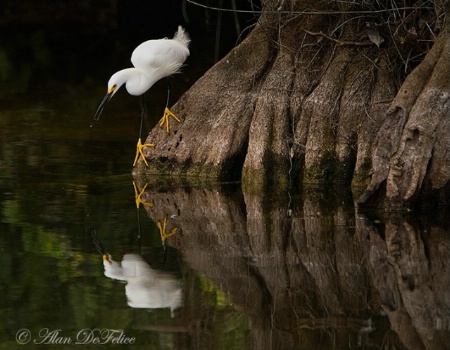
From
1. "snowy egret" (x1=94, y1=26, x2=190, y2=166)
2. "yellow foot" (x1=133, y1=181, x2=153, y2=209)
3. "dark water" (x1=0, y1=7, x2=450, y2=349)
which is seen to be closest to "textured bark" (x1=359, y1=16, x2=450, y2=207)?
"dark water" (x1=0, y1=7, x2=450, y2=349)

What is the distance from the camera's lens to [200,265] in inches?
303

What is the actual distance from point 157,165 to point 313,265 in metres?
3.29

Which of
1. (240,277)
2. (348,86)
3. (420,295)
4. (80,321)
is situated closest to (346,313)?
(420,295)

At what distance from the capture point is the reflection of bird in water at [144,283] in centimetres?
689

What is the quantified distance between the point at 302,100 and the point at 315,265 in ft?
9.65

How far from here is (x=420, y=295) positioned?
6.79 meters

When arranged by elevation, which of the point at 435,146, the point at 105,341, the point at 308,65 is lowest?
the point at 105,341

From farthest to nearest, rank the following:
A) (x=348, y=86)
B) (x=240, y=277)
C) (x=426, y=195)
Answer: (x=348, y=86) < (x=426, y=195) < (x=240, y=277)

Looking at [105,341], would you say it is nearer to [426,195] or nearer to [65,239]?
[65,239]

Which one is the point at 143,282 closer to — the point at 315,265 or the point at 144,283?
the point at 144,283

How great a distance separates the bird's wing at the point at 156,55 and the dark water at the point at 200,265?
1.04 m

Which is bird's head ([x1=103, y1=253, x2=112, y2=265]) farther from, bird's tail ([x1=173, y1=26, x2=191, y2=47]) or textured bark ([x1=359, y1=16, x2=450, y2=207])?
bird's tail ([x1=173, y1=26, x2=191, y2=47])

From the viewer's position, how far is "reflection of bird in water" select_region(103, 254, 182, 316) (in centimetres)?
689
